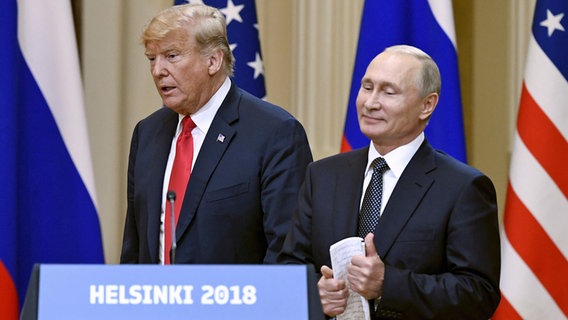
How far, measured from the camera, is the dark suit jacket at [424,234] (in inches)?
118

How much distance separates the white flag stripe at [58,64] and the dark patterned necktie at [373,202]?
1843 millimetres

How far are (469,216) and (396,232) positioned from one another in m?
0.22

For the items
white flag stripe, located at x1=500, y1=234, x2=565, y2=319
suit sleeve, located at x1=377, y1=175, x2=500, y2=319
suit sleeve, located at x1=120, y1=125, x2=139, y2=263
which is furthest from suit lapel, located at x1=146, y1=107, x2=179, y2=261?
white flag stripe, located at x1=500, y1=234, x2=565, y2=319

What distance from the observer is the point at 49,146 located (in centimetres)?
466

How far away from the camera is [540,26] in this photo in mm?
4793

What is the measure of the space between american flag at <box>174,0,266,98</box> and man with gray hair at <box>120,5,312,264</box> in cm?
104

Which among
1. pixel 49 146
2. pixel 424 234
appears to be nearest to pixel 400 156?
pixel 424 234

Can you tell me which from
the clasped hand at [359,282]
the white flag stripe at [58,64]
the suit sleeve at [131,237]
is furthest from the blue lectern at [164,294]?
the white flag stripe at [58,64]

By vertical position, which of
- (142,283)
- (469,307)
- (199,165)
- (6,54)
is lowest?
(469,307)

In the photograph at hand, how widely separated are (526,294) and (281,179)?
1543mm

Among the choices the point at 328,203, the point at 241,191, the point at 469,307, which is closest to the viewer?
the point at 469,307

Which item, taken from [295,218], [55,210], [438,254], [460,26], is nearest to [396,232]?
[438,254]

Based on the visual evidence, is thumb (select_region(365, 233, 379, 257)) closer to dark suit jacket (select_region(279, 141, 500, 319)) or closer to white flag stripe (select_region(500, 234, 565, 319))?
dark suit jacket (select_region(279, 141, 500, 319))

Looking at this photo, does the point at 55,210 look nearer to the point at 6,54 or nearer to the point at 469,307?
the point at 6,54
